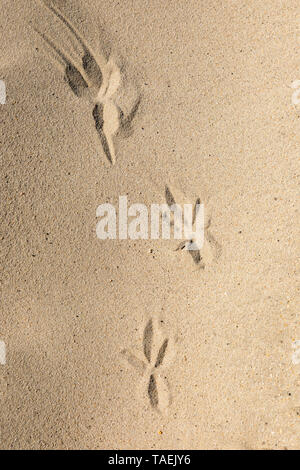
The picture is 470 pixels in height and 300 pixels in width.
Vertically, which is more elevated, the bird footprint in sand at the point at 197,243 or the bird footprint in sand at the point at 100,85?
the bird footprint in sand at the point at 100,85

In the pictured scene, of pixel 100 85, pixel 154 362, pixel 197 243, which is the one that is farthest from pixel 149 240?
pixel 100 85

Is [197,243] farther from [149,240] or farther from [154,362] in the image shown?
[154,362]

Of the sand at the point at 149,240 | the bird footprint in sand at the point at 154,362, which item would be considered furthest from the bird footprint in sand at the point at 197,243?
the bird footprint in sand at the point at 154,362

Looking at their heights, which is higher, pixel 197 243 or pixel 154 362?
pixel 197 243

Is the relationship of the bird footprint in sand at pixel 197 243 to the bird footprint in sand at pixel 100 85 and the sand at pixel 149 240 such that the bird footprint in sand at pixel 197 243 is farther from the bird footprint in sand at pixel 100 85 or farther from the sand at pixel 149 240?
the bird footprint in sand at pixel 100 85

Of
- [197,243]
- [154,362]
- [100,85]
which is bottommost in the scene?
[154,362]

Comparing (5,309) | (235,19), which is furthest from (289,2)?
(5,309)

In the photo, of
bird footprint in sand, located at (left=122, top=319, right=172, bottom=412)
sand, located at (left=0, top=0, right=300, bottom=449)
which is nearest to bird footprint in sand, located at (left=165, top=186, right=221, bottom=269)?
sand, located at (left=0, top=0, right=300, bottom=449)
